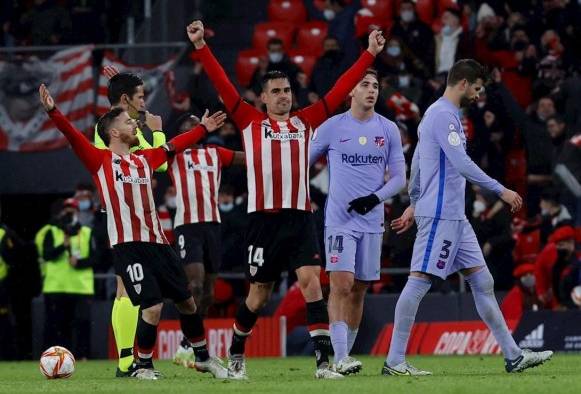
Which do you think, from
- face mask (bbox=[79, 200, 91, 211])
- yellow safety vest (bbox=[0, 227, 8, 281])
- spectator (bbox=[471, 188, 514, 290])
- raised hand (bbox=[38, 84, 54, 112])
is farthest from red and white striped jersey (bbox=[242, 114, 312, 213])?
face mask (bbox=[79, 200, 91, 211])

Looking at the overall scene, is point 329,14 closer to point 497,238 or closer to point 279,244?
point 497,238

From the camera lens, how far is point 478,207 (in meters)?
20.4

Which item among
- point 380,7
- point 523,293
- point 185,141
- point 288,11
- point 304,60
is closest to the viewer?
point 185,141

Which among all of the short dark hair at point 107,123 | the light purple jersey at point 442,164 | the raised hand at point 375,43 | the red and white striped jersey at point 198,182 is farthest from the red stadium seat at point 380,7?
the light purple jersey at point 442,164

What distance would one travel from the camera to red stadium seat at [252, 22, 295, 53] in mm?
24781

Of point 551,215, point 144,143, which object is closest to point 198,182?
point 144,143

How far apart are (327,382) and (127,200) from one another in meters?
2.39

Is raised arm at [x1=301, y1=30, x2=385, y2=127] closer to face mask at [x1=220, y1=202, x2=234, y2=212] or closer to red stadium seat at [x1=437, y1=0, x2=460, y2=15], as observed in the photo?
face mask at [x1=220, y1=202, x2=234, y2=212]

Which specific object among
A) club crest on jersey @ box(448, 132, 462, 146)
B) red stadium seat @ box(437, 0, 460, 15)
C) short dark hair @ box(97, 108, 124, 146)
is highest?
red stadium seat @ box(437, 0, 460, 15)

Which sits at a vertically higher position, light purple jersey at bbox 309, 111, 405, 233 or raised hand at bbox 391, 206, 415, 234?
light purple jersey at bbox 309, 111, 405, 233

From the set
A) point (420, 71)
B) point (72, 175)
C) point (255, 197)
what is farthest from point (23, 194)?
point (255, 197)

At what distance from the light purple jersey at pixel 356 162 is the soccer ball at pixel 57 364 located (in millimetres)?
2490

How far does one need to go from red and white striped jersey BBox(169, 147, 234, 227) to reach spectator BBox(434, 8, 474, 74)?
710 cm

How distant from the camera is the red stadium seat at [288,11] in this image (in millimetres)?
25281
